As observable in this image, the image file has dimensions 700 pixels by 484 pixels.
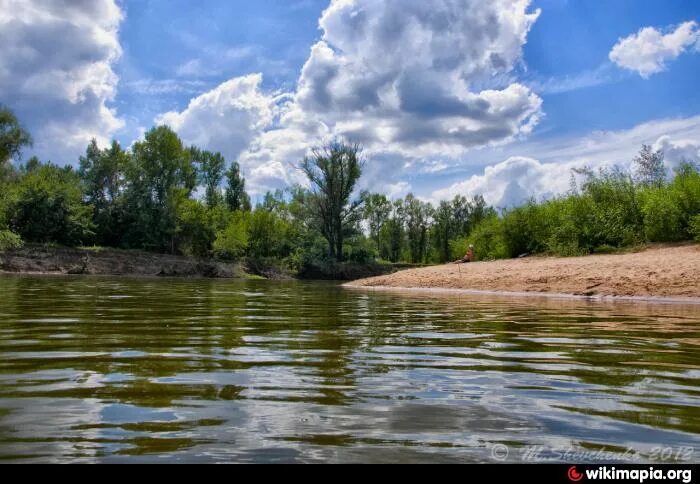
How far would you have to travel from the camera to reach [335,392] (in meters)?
3.71

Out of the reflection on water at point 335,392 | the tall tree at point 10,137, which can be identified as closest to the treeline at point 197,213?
the tall tree at point 10,137

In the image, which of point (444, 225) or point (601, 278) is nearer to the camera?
point (601, 278)

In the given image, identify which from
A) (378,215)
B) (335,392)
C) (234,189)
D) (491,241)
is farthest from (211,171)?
(335,392)

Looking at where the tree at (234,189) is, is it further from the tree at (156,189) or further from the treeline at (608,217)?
the treeline at (608,217)

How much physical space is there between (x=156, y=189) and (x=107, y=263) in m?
15.6

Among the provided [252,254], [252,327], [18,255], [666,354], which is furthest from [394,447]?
[252,254]

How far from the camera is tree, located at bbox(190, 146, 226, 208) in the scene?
8844cm

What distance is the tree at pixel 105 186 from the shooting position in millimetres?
61750

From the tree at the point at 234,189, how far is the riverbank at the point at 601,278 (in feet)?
234

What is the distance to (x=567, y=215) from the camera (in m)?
28.9

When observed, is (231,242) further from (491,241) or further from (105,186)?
(491,241)

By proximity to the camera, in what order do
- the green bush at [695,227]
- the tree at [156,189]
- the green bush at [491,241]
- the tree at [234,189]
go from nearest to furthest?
the green bush at [695,227] < the green bush at [491,241] < the tree at [156,189] < the tree at [234,189]
